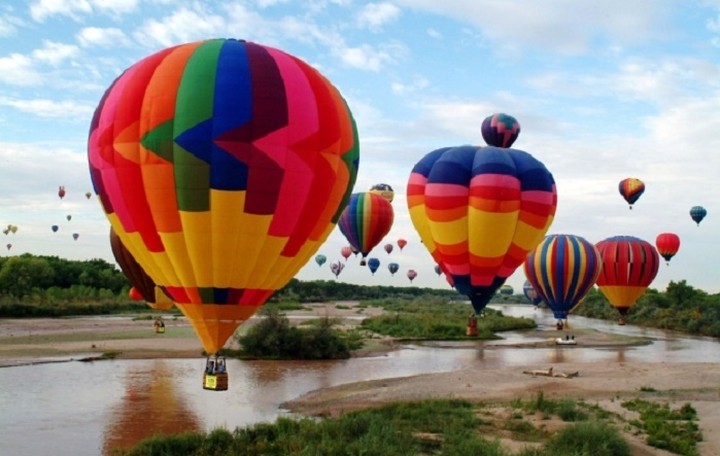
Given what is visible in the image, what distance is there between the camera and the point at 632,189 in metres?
44.7

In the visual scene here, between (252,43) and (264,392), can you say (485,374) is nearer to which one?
(264,392)

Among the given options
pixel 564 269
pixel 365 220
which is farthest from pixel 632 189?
pixel 365 220

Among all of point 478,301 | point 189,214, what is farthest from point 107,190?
point 478,301

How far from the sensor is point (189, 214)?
42.4ft

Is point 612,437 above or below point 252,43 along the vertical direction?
below

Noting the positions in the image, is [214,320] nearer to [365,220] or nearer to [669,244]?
[365,220]

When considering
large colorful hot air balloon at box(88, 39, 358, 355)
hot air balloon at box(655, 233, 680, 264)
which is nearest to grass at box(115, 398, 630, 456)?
large colorful hot air balloon at box(88, 39, 358, 355)

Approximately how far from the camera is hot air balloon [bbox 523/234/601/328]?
35688 millimetres

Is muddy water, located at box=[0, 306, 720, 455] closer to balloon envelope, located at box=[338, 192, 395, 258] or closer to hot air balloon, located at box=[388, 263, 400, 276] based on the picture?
balloon envelope, located at box=[338, 192, 395, 258]

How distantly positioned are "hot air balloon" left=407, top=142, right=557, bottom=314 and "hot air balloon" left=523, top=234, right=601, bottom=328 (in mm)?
9758

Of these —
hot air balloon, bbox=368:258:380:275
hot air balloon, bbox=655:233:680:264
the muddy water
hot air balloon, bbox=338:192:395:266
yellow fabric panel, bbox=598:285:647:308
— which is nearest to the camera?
the muddy water

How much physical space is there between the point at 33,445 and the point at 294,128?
896 cm

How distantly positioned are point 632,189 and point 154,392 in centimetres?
3276

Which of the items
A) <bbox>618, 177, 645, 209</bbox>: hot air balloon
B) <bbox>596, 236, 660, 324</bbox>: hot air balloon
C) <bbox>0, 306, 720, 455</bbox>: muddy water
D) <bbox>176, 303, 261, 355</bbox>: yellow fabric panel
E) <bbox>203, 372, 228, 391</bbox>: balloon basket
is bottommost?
<bbox>0, 306, 720, 455</bbox>: muddy water
